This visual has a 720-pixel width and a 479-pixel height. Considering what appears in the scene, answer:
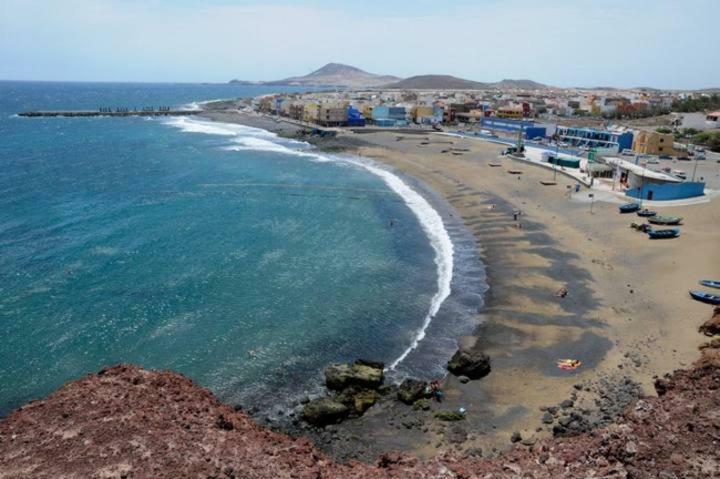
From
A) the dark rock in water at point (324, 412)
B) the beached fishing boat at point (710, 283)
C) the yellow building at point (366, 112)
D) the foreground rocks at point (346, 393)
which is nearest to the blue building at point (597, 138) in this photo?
the beached fishing boat at point (710, 283)

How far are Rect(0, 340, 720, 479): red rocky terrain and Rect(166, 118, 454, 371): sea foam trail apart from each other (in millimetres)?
9523

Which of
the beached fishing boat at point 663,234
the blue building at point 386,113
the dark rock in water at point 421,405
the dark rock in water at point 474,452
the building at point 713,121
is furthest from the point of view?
the blue building at point 386,113

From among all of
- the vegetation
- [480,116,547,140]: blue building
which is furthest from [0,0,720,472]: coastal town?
the vegetation

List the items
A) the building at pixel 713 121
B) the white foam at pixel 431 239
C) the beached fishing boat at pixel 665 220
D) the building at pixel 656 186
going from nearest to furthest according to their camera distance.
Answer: the white foam at pixel 431 239, the beached fishing boat at pixel 665 220, the building at pixel 656 186, the building at pixel 713 121

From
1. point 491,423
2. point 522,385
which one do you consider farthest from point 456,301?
point 491,423

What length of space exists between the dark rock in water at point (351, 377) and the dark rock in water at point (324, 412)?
165cm

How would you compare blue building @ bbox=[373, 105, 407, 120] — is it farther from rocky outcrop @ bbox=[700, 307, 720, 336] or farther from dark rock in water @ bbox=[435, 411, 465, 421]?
dark rock in water @ bbox=[435, 411, 465, 421]

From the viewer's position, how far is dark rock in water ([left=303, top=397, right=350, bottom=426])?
23188 millimetres

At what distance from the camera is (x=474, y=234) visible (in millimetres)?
48281

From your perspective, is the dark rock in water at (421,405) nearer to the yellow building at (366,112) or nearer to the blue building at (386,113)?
the yellow building at (366,112)

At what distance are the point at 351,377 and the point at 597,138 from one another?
77.1 m

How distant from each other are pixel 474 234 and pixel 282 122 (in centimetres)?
10737

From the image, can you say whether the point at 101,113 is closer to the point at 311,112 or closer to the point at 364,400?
the point at 311,112

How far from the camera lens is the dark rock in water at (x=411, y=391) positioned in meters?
24.5
